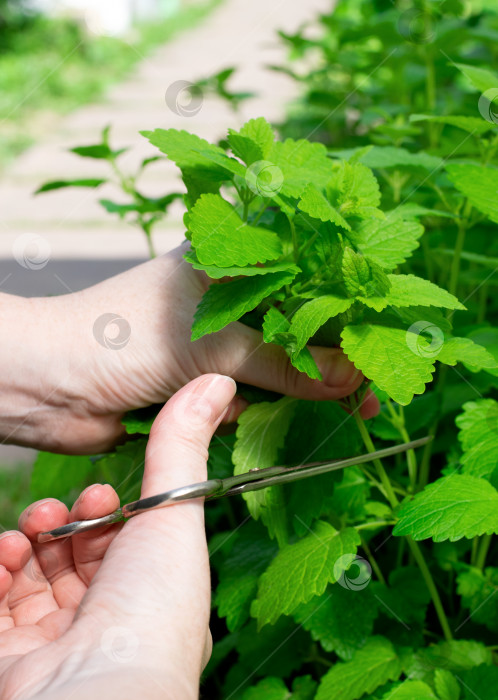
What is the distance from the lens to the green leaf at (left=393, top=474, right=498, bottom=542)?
0.80 meters

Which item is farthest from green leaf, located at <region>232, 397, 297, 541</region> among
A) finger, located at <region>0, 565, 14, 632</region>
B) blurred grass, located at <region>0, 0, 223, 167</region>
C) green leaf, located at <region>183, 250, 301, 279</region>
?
blurred grass, located at <region>0, 0, 223, 167</region>

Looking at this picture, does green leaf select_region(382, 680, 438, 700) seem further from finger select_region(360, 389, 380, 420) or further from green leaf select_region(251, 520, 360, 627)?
finger select_region(360, 389, 380, 420)

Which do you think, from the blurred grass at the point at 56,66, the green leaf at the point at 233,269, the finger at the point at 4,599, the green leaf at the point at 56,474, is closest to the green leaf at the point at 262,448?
the green leaf at the point at 233,269

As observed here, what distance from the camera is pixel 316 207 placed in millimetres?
800

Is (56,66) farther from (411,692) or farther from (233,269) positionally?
(411,692)

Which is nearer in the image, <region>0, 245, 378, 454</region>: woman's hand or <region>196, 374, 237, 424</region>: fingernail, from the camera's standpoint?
<region>196, 374, 237, 424</region>: fingernail

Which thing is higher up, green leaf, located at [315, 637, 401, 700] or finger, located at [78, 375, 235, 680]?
finger, located at [78, 375, 235, 680]

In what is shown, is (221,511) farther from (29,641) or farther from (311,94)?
(311,94)

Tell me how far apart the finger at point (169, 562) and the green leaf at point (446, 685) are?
0.33m

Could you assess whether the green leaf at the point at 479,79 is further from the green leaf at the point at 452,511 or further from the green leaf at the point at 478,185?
the green leaf at the point at 452,511

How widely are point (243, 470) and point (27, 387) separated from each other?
0.47m

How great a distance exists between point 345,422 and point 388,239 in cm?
24

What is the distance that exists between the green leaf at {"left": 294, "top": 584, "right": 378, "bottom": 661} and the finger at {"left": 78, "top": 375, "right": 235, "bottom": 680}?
28 centimetres

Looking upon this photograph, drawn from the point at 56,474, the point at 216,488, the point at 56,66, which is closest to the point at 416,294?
the point at 216,488
